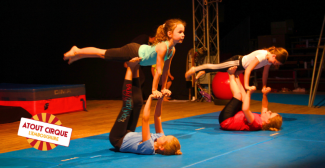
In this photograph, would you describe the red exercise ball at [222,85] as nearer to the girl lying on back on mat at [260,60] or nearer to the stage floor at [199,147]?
the stage floor at [199,147]

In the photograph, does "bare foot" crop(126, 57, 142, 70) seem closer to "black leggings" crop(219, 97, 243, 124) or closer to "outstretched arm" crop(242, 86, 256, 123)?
"outstretched arm" crop(242, 86, 256, 123)

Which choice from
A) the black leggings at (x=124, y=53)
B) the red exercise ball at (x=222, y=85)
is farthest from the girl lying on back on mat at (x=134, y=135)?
the red exercise ball at (x=222, y=85)

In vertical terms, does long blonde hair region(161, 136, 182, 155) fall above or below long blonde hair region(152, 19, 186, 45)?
below

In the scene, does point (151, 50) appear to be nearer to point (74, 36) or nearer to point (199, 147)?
point (199, 147)

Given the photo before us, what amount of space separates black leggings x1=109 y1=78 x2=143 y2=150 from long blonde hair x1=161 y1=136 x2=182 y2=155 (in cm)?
49

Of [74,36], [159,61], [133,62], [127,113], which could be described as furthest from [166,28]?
[74,36]

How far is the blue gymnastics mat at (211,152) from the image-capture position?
2.88 metres

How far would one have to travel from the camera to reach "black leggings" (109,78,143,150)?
330 centimetres

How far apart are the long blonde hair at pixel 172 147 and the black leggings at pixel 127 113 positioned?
489mm

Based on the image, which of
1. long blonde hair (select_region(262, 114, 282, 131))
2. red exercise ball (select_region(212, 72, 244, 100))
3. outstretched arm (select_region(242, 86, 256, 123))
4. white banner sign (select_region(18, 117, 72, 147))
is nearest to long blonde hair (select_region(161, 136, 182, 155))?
white banner sign (select_region(18, 117, 72, 147))

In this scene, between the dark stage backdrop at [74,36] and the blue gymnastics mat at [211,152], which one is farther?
the dark stage backdrop at [74,36]

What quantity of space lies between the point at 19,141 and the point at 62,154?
1112 millimetres

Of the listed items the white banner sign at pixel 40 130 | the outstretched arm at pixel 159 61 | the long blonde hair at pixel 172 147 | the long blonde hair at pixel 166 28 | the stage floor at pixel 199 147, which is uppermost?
the long blonde hair at pixel 166 28

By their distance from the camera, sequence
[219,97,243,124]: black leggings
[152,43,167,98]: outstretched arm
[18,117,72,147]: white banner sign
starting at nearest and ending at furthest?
[18,117,72,147]: white banner sign
[152,43,167,98]: outstretched arm
[219,97,243,124]: black leggings
